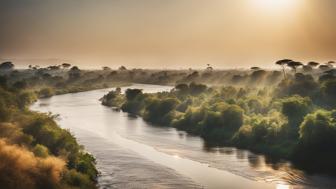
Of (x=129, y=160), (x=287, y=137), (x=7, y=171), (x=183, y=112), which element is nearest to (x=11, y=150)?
(x=7, y=171)

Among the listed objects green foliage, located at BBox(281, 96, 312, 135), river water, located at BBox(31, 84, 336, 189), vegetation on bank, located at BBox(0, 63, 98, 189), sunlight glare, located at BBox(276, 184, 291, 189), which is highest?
green foliage, located at BBox(281, 96, 312, 135)

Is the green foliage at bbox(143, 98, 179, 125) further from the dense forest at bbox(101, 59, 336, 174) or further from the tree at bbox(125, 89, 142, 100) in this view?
the tree at bbox(125, 89, 142, 100)

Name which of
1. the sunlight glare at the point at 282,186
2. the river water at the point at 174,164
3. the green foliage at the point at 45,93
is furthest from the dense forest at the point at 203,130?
the green foliage at the point at 45,93

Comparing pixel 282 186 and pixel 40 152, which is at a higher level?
pixel 40 152

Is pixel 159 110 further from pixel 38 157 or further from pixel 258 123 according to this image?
pixel 38 157

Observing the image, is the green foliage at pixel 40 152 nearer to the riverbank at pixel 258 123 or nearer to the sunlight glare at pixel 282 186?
the sunlight glare at pixel 282 186

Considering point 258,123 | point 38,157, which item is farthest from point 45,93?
point 38,157

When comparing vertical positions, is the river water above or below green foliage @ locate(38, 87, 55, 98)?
below

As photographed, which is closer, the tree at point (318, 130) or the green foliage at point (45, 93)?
the tree at point (318, 130)

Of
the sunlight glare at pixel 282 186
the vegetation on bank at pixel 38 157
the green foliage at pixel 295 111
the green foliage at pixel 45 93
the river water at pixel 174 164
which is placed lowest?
the sunlight glare at pixel 282 186

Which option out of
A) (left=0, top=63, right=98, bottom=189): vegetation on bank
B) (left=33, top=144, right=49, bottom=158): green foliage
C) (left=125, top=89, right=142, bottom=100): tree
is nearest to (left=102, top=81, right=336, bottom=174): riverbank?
(left=125, top=89, right=142, bottom=100): tree
